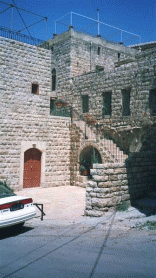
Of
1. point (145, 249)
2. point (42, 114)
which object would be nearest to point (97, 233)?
point (145, 249)

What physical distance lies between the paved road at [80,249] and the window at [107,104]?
10.5 metres

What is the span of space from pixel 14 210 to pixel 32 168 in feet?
31.1

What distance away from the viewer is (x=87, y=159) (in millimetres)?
18609

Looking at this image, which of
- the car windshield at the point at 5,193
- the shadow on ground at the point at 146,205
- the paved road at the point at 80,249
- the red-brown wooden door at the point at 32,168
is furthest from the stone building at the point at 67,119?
the paved road at the point at 80,249

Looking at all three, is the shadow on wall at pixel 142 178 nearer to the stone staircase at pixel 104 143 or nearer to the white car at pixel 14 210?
the stone staircase at pixel 104 143

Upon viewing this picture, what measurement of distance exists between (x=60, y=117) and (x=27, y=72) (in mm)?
3693

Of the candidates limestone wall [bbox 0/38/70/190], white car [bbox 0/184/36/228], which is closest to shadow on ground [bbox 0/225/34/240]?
white car [bbox 0/184/36/228]

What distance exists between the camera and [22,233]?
751 centimetres

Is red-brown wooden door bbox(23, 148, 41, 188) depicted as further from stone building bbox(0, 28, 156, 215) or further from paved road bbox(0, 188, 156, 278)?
paved road bbox(0, 188, 156, 278)

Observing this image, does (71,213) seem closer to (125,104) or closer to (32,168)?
(32,168)

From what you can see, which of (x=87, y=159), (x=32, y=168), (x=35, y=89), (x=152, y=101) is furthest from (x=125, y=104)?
(x=32, y=168)

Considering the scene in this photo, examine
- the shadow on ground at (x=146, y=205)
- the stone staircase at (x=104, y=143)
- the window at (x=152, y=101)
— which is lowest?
the shadow on ground at (x=146, y=205)

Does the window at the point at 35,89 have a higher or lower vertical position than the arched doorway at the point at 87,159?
higher

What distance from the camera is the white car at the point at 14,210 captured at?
22.5 feet
